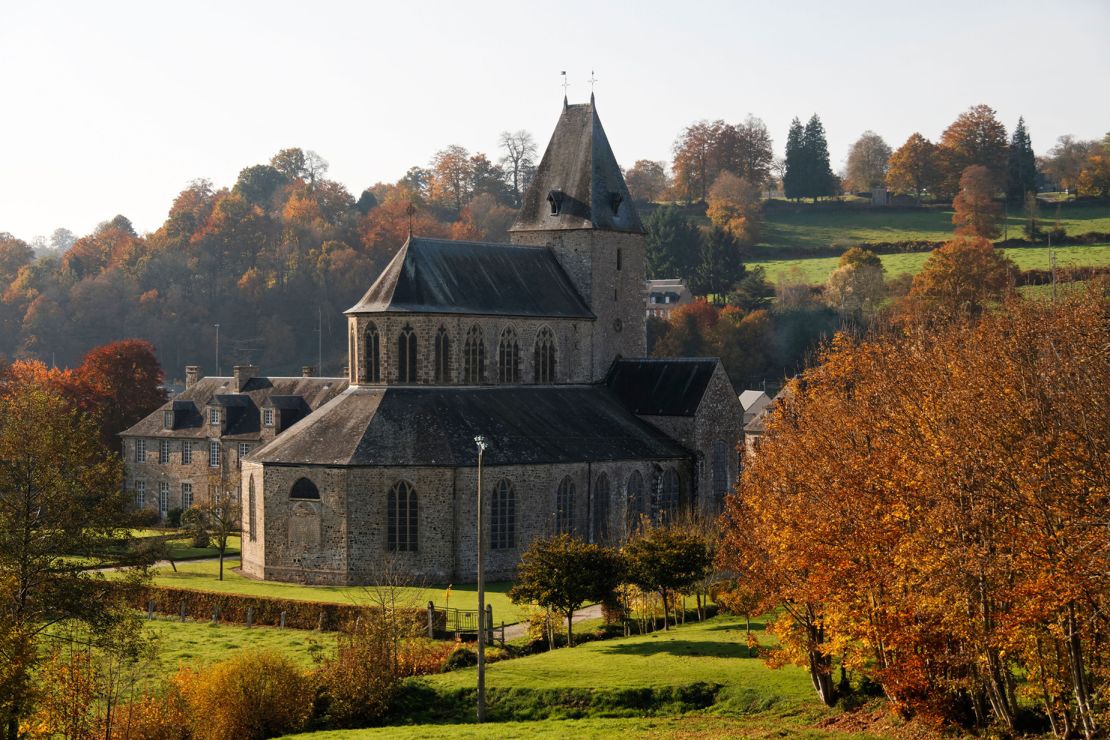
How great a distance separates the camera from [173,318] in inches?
5010

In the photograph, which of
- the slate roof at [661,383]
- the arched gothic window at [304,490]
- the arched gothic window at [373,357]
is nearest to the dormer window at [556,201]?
the slate roof at [661,383]

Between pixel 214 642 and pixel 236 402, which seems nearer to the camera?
pixel 214 642

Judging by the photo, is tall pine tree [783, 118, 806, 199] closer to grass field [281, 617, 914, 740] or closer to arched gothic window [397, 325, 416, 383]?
arched gothic window [397, 325, 416, 383]

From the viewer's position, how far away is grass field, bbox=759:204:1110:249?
12194 cm

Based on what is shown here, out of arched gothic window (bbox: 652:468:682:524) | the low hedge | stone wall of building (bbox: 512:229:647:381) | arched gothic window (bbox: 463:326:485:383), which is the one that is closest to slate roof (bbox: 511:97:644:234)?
stone wall of building (bbox: 512:229:647:381)

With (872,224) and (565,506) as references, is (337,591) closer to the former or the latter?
(565,506)

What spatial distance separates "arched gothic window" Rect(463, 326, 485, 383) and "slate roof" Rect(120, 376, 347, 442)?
12218 mm

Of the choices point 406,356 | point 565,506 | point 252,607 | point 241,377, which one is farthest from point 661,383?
point 241,377

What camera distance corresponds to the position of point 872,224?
13475 cm

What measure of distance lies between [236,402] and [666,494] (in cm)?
2493

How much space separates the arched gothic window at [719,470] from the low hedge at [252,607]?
834 inches

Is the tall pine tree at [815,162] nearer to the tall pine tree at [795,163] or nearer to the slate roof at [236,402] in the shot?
the tall pine tree at [795,163]

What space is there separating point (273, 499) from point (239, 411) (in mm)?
20684

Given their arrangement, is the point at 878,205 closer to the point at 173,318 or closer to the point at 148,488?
the point at 173,318
